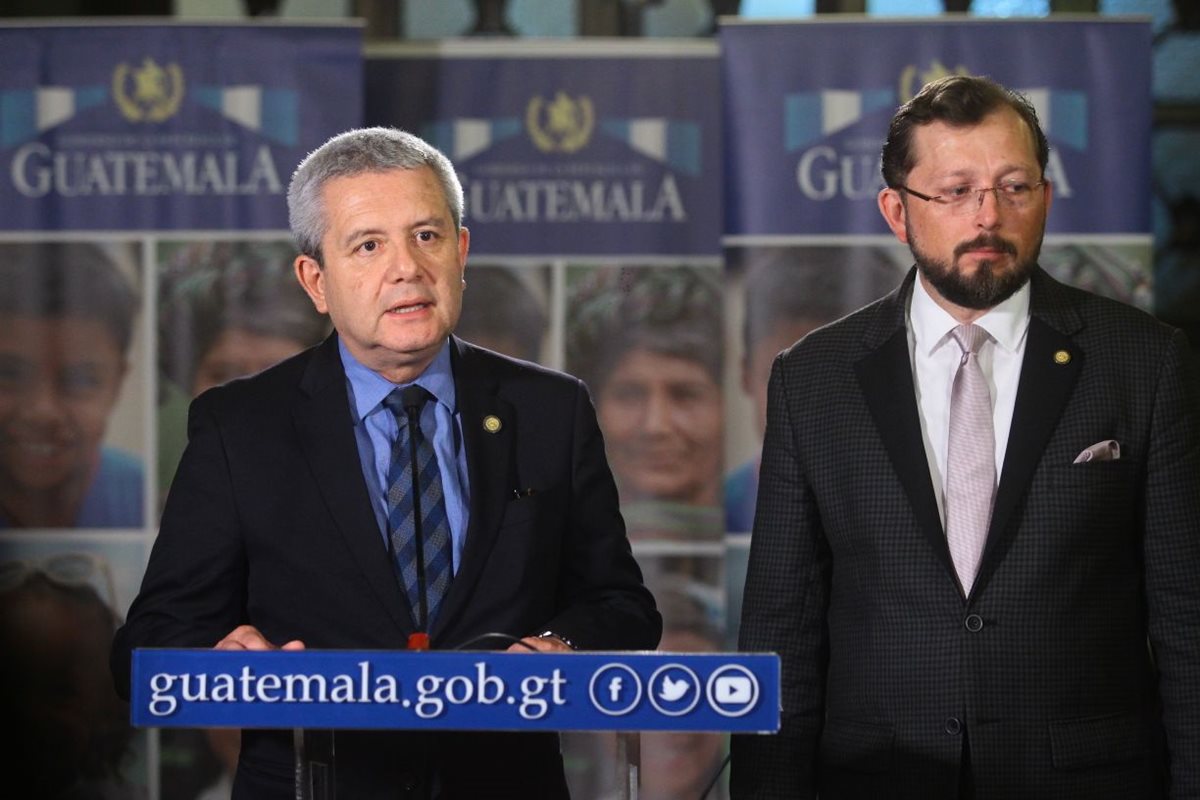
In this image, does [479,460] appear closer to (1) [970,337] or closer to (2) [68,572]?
(1) [970,337]

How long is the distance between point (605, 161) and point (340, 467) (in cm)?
304

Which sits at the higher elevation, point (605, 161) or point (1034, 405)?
point (605, 161)

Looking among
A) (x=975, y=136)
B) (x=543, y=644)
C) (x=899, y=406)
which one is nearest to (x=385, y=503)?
(x=543, y=644)

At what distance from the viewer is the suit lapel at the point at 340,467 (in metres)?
2.24

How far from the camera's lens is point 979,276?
7.82 feet

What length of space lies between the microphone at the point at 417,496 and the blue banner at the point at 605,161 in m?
2.87

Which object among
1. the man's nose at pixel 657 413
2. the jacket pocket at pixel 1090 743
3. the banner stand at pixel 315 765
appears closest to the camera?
the banner stand at pixel 315 765

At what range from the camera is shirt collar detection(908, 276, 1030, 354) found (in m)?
2.47

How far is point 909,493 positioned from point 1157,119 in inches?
144

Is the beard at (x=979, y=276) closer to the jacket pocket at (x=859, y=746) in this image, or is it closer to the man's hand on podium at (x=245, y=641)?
the jacket pocket at (x=859, y=746)

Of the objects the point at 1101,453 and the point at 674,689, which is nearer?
the point at 674,689

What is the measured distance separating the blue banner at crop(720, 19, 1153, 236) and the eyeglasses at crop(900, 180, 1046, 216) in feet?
8.67

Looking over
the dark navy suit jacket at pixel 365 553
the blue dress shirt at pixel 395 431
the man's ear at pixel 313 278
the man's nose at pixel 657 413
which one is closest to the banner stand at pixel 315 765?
the dark navy suit jacket at pixel 365 553

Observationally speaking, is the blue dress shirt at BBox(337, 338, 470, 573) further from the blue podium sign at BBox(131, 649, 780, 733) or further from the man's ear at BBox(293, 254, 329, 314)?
the blue podium sign at BBox(131, 649, 780, 733)
